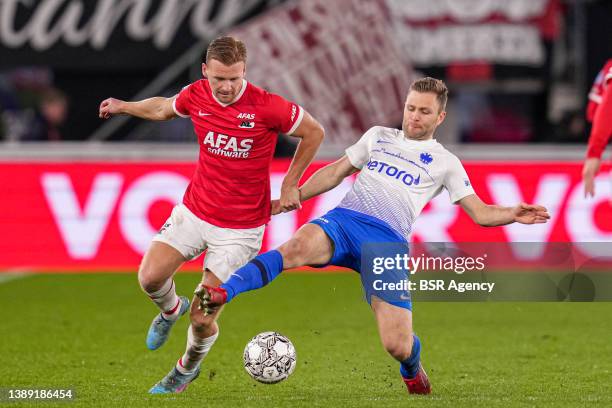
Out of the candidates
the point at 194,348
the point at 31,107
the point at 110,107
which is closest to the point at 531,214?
the point at 194,348

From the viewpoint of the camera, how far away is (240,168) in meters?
7.62

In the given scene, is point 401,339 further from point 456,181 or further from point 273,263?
point 456,181

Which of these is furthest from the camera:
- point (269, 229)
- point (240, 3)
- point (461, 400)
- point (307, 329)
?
point (240, 3)

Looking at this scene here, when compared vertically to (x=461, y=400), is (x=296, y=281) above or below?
below

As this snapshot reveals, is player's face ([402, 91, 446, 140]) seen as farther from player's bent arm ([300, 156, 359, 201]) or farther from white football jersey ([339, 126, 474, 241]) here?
player's bent arm ([300, 156, 359, 201])

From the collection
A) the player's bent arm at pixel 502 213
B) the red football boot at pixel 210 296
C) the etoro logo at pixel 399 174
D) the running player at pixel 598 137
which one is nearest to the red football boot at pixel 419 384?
the player's bent arm at pixel 502 213

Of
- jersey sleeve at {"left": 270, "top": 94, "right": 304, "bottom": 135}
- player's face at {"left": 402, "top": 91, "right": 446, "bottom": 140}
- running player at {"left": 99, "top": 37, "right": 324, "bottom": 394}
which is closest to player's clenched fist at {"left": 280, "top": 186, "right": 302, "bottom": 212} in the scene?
running player at {"left": 99, "top": 37, "right": 324, "bottom": 394}

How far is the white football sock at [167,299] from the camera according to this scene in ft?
25.8

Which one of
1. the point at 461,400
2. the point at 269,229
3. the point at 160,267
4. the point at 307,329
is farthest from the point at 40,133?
the point at 461,400

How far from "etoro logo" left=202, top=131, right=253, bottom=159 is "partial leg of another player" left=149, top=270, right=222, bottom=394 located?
71cm

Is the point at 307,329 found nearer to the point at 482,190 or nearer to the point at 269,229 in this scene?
the point at 269,229

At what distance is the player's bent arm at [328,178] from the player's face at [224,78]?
68 cm

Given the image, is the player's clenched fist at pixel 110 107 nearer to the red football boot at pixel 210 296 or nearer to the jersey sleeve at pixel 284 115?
the jersey sleeve at pixel 284 115

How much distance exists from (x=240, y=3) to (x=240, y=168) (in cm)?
993
